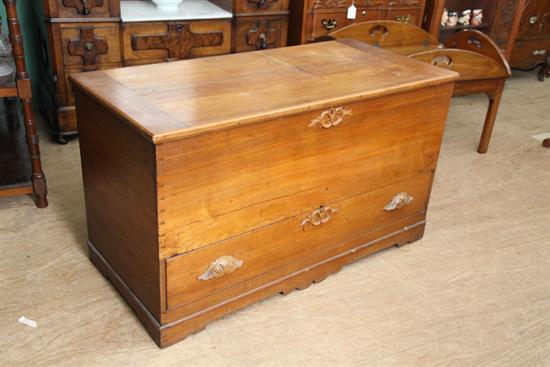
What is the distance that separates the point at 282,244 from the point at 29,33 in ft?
6.99

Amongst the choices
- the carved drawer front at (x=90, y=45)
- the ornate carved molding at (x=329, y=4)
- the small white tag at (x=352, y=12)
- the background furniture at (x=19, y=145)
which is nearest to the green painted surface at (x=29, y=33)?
the carved drawer front at (x=90, y=45)

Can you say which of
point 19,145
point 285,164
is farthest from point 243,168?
point 19,145

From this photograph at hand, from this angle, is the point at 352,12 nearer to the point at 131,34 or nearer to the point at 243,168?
the point at 131,34

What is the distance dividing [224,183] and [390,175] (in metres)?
0.71

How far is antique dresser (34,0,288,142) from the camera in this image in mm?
2602

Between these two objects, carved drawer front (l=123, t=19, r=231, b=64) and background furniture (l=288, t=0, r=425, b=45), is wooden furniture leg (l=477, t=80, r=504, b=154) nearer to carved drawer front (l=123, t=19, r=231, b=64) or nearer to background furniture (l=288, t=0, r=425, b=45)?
background furniture (l=288, t=0, r=425, b=45)

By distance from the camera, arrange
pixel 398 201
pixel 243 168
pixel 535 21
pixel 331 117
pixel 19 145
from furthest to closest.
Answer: pixel 535 21
pixel 19 145
pixel 398 201
pixel 331 117
pixel 243 168

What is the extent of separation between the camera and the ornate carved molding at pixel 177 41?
2.79 meters

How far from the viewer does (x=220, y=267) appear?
1.66 meters

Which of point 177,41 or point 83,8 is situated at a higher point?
point 83,8

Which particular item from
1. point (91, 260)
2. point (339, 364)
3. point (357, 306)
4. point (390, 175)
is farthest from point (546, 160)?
point (91, 260)

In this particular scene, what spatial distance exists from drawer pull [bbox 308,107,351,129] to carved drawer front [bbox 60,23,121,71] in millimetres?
1452

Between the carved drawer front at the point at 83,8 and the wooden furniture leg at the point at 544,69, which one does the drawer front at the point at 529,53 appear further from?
the carved drawer front at the point at 83,8

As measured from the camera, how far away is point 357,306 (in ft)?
6.19
